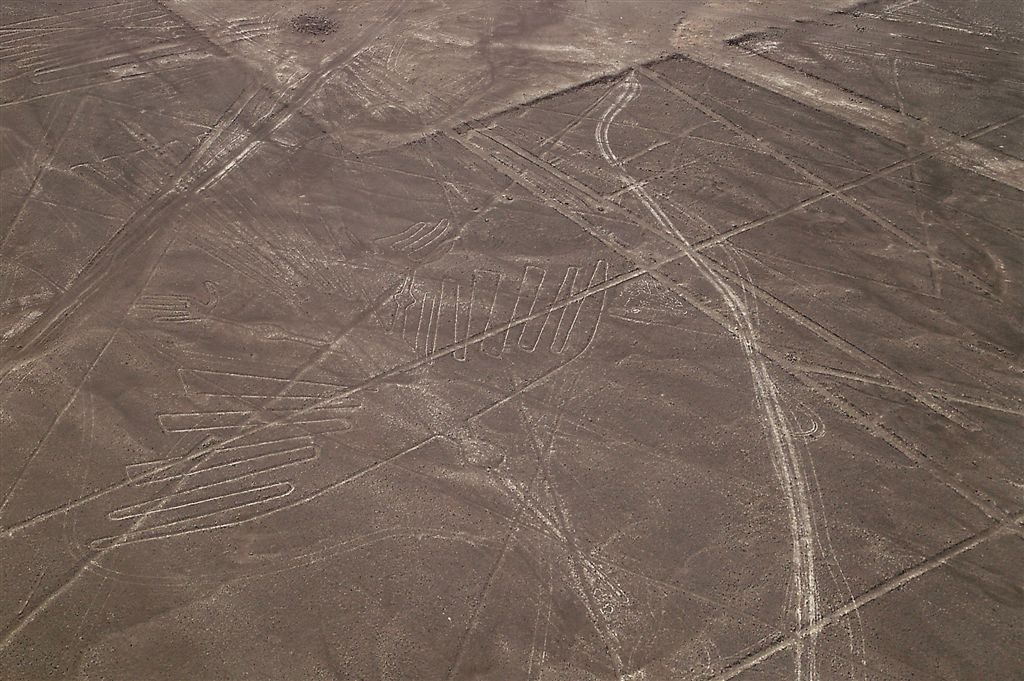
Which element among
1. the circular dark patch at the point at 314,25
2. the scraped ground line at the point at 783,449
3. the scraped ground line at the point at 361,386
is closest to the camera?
the scraped ground line at the point at 783,449

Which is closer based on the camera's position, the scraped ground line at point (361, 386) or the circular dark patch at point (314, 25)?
the scraped ground line at point (361, 386)

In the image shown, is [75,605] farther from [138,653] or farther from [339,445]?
[339,445]

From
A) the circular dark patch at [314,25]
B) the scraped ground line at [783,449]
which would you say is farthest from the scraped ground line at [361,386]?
the circular dark patch at [314,25]

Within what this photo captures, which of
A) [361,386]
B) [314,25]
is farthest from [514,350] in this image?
[314,25]

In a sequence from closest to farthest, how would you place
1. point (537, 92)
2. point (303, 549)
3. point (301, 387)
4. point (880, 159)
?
point (303, 549)
point (301, 387)
point (880, 159)
point (537, 92)

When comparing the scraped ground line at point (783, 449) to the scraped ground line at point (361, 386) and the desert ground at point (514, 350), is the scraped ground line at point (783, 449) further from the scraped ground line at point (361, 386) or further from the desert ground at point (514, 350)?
the scraped ground line at point (361, 386)

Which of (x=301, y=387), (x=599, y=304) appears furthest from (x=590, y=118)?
(x=301, y=387)

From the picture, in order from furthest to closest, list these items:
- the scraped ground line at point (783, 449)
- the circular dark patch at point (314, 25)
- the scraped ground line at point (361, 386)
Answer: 1. the circular dark patch at point (314, 25)
2. the scraped ground line at point (361, 386)
3. the scraped ground line at point (783, 449)

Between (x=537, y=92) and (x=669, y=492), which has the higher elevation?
(x=537, y=92)
